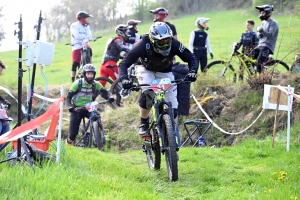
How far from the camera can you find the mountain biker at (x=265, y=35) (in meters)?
12.6

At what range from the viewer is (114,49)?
48.1 ft

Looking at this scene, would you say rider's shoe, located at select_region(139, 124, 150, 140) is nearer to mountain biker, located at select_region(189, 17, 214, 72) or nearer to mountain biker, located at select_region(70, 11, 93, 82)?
mountain biker, located at select_region(189, 17, 214, 72)

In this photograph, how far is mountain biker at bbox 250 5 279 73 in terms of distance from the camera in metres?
12.6

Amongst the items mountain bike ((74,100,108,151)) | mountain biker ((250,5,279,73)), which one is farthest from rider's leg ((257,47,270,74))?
mountain bike ((74,100,108,151))

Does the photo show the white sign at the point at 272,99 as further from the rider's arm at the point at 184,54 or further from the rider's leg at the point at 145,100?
the rider's leg at the point at 145,100

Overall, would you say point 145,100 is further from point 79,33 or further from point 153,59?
point 79,33

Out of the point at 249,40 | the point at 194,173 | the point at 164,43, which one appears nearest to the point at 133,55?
the point at 164,43

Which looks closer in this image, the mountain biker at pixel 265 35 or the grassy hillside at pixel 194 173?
the grassy hillside at pixel 194 173

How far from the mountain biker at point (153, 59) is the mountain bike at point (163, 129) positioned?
16cm

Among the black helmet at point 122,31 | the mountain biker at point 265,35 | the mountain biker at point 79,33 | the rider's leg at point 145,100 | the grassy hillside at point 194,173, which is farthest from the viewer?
the mountain biker at point 79,33

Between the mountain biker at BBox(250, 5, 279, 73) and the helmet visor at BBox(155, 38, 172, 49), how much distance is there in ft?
19.2

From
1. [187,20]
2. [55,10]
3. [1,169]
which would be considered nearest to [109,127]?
[1,169]

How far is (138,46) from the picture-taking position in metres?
7.52

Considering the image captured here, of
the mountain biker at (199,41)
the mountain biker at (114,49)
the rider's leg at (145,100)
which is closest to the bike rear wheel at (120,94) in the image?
the mountain biker at (114,49)
